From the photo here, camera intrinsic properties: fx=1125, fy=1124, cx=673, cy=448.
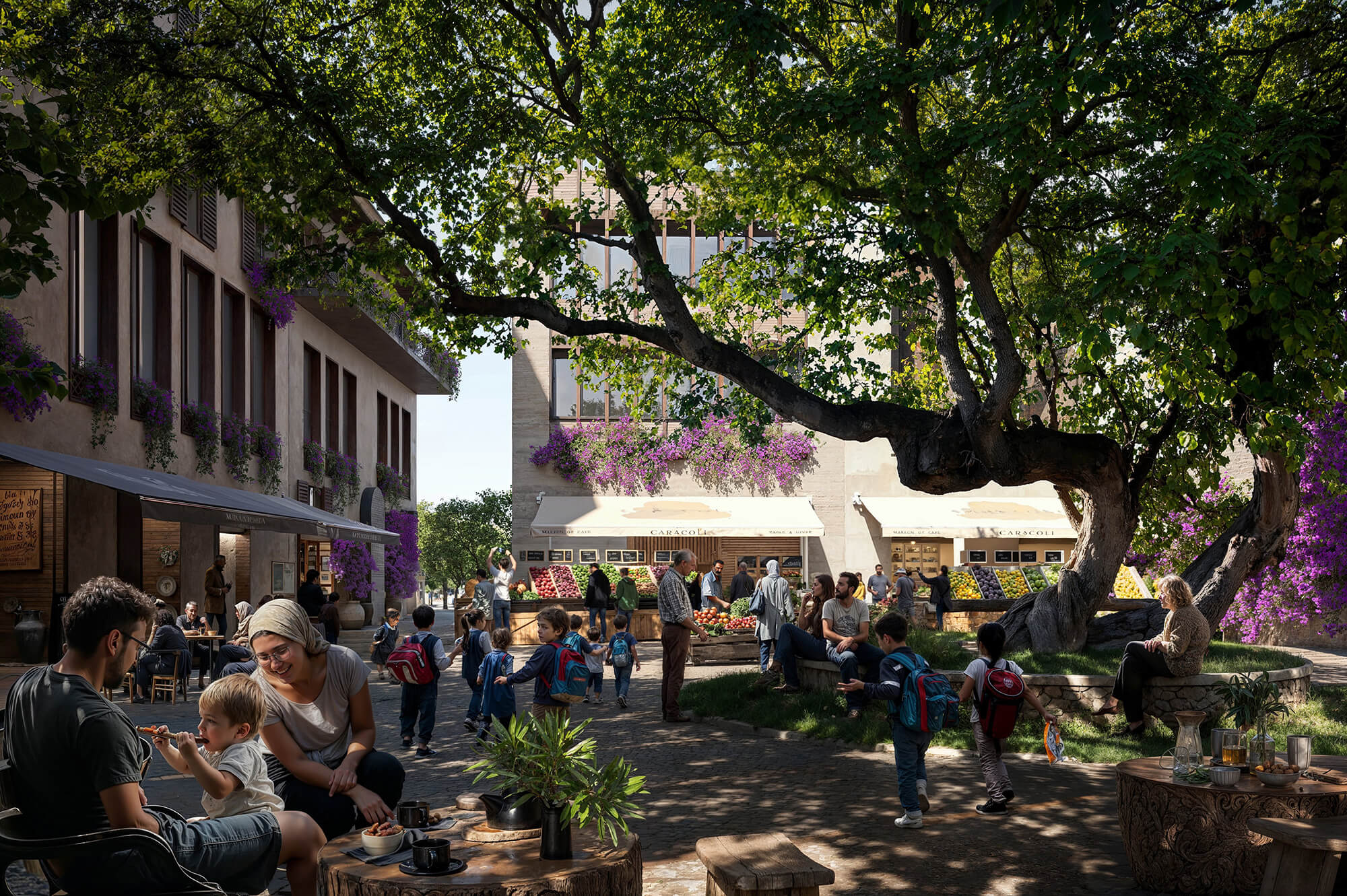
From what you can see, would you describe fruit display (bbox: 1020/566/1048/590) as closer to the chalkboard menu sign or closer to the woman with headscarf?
the chalkboard menu sign

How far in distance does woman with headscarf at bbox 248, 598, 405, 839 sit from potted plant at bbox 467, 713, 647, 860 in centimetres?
96

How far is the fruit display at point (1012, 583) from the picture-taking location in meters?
24.9

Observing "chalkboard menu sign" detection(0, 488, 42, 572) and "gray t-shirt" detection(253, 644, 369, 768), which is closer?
"gray t-shirt" detection(253, 644, 369, 768)

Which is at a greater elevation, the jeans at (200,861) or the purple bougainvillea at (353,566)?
the purple bougainvillea at (353,566)

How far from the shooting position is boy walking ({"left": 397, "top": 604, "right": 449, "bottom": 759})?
32.7 ft

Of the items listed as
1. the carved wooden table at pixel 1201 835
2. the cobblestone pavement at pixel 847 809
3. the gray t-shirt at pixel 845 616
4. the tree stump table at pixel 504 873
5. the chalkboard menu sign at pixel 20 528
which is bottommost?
the cobblestone pavement at pixel 847 809

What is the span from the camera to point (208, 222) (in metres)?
19.7

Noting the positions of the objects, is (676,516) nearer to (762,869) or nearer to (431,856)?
(762,869)

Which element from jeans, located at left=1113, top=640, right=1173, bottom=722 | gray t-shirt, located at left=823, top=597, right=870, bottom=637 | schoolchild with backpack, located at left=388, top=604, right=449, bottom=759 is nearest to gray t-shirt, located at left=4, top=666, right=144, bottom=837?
schoolchild with backpack, located at left=388, top=604, right=449, bottom=759

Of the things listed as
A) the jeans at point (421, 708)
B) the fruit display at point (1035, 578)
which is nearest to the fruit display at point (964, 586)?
the fruit display at point (1035, 578)

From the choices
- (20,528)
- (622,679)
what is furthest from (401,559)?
(622,679)

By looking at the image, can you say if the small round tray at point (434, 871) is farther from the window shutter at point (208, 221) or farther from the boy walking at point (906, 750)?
the window shutter at point (208, 221)

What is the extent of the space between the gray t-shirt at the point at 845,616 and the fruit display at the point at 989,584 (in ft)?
44.1

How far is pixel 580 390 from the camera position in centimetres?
3186
